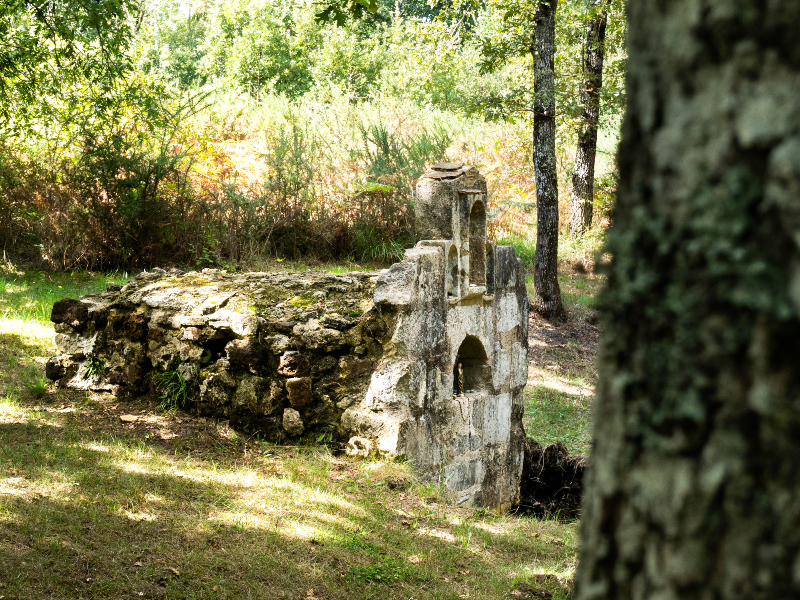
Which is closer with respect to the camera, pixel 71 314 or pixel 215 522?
pixel 215 522

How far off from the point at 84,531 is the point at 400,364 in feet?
8.64

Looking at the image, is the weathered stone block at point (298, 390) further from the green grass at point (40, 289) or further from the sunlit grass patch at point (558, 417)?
the sunlit grass patch at point (558, 417)

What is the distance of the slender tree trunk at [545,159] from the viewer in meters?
11.2

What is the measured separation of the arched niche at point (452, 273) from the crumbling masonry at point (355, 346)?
13 millimetres

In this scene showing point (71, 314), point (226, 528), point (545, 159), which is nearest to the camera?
point (226, 528)

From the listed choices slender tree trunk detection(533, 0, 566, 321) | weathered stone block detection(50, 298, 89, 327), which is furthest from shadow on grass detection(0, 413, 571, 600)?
slender tree trunk detection(533, 0, 566, 321)

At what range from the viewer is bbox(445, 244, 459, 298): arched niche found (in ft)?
21.3

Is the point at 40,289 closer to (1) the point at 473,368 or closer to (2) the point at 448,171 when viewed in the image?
(1) the point at 473,368

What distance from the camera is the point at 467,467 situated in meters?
6.77

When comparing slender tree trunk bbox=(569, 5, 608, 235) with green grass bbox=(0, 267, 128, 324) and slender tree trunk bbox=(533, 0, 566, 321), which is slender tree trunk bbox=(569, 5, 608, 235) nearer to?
slender tree trunk bbox=(533, 0, 566, 321)

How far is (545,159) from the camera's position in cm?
1162

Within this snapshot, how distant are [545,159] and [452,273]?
18.9ft

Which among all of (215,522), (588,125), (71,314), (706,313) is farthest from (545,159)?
(706,313)

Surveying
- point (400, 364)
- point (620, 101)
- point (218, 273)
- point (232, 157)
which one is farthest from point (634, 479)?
point (232, 157)
